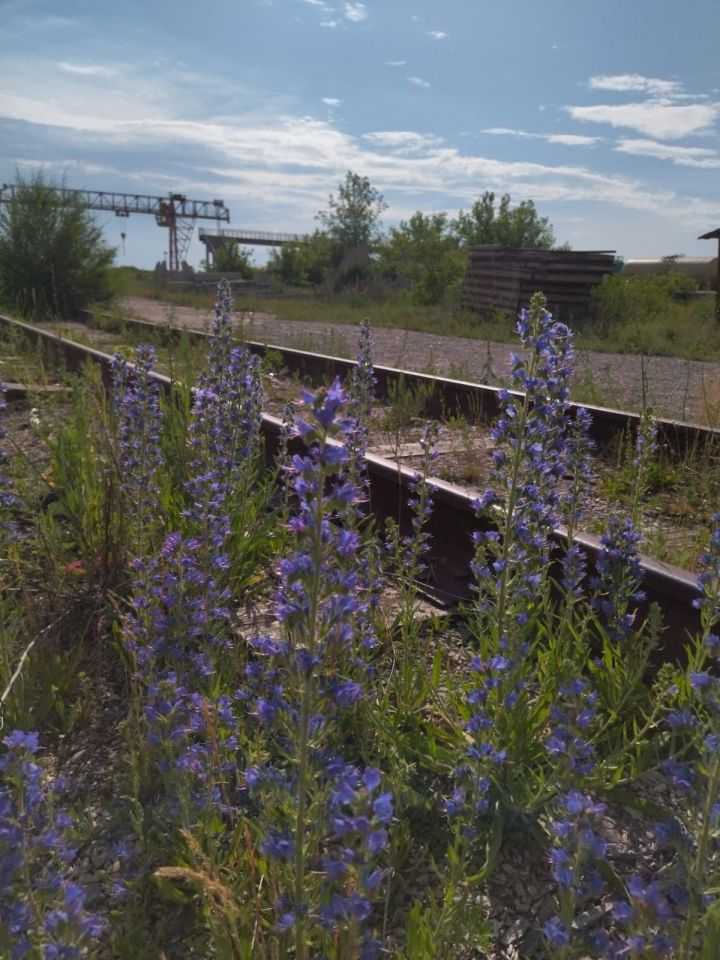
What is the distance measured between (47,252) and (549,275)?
13.0 m

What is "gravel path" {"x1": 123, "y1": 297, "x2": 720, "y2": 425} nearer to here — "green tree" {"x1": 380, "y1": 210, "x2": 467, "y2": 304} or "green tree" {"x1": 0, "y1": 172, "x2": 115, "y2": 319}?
"green tree" {"x1": 0, "y1": 172, "x2": 115, "y2": 319}

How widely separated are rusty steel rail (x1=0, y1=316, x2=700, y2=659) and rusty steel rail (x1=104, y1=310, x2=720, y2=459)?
0.79 m

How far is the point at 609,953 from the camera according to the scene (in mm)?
1750

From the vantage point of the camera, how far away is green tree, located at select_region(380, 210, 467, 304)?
32656 mm

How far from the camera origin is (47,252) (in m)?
20.8

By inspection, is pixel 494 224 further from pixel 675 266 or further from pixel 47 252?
pixel 47 252

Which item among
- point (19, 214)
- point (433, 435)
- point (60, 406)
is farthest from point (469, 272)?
point (433, 435)

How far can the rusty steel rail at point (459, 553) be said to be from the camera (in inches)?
129

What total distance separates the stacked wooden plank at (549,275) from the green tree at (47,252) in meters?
10.7

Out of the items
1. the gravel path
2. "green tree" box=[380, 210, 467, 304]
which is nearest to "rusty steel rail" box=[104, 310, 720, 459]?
the gravel path

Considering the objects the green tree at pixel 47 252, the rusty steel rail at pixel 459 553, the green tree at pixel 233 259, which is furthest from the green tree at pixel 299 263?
the rusty steel rail at pixel 459 553

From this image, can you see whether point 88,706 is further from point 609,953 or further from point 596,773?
point 609,953

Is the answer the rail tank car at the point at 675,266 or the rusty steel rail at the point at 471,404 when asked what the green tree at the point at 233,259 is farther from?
the rusty steel rail at the point at 471,404

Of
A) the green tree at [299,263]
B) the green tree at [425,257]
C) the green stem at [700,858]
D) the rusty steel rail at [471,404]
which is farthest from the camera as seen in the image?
the green tree at [299,263]
